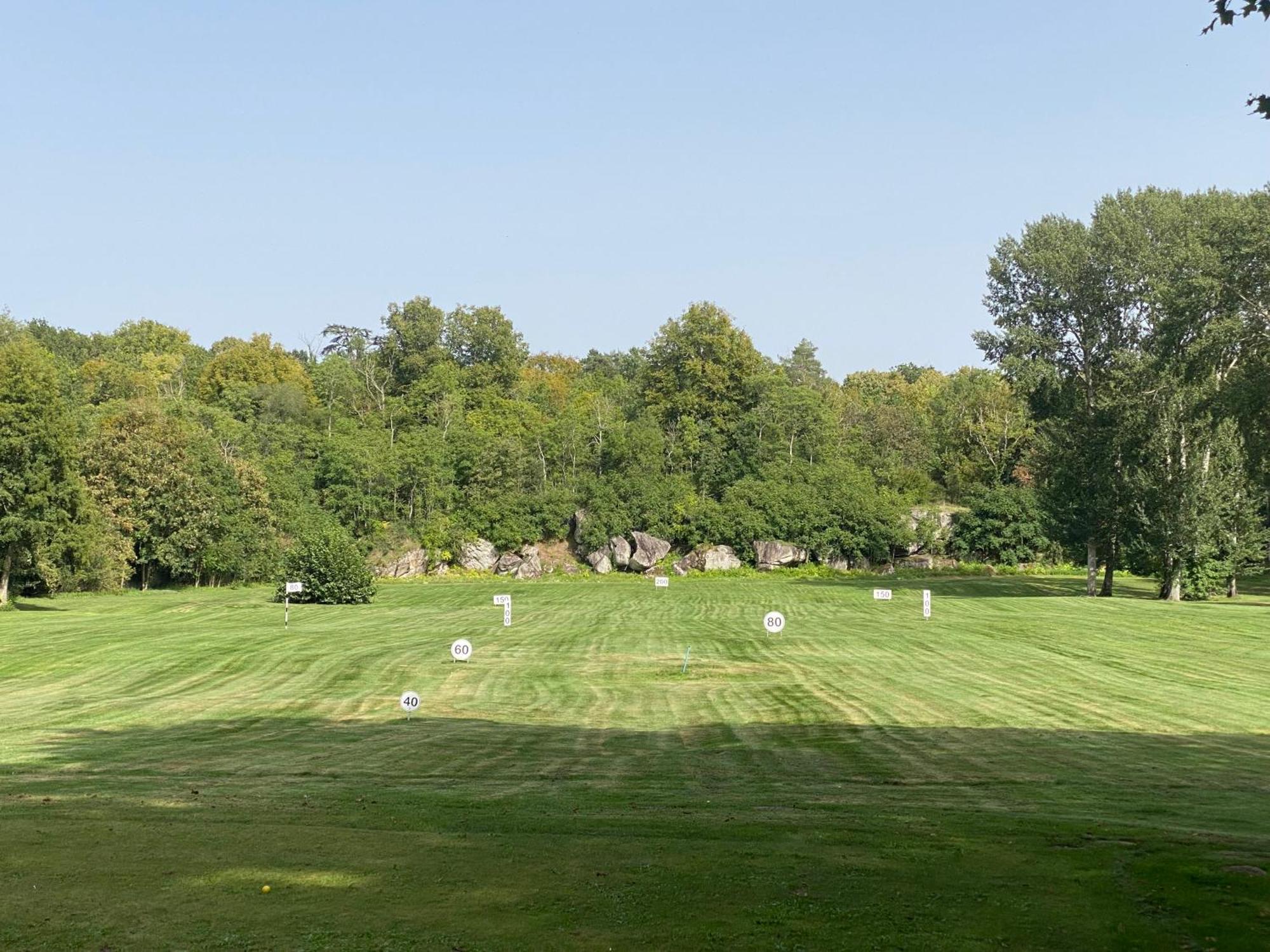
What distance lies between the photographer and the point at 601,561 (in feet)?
331

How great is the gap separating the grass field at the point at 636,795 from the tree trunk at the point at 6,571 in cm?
2800

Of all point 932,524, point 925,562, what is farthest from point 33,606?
point 932,524

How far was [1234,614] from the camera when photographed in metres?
54.9

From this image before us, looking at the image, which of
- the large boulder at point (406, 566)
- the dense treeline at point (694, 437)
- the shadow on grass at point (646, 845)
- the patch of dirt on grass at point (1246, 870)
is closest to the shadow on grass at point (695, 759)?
the shadow on grass at point (646, 845)

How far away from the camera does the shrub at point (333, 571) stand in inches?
2672

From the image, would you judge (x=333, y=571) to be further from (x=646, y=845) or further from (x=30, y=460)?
(x=646, y=845)

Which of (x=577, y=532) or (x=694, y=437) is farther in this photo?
(x=694, y=437)

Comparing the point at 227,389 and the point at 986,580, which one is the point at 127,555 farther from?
the point at 986,580

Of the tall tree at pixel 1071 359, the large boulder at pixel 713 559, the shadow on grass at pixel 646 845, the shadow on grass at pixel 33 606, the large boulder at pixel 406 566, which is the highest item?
the tall tree at pixel 1071 359

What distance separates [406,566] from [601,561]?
54.4ft

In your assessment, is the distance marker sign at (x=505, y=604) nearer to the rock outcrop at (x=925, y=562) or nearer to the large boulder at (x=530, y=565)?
the large boulder at (x=530, y=565)

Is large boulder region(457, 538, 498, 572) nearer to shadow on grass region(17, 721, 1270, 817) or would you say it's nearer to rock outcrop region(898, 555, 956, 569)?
rock outcrop region(898, 555, 956, 569)

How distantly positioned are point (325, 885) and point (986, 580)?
258 ft

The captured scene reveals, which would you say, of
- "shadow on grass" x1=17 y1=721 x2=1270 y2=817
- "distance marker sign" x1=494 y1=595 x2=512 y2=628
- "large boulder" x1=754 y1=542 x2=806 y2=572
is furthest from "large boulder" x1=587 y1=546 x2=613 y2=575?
"shadow on grass" x1=17 y1=721 x2=1270 y2=817
